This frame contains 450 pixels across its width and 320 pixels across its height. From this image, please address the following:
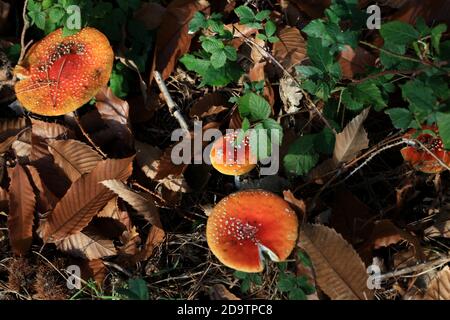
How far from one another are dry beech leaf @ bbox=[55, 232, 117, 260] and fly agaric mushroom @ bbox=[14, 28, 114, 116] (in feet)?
1.69

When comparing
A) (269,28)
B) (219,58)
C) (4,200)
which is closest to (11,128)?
(4,200)

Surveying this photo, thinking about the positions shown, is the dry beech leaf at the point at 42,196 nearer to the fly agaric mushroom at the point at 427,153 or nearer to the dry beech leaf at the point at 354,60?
the dry beech leaf at the point at 354,60

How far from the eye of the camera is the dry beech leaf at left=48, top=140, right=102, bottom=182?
7.88 ft

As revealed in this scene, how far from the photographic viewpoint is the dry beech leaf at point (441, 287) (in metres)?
2.14

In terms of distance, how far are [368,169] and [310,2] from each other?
778 millimetres

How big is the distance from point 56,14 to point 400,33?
138 centimetres

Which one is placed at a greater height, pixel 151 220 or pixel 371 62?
pixel 371 62

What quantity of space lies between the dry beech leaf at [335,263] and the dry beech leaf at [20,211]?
1111 mm

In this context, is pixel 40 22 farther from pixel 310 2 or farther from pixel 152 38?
pixel 310 2

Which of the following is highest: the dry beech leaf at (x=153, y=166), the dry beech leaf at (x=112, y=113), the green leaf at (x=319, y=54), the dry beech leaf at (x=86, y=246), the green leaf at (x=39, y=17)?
the green leaf at (x=319, y=54)

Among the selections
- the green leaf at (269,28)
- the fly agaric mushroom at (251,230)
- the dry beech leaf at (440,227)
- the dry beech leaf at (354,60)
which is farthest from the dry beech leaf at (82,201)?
the dry beech leaf at (440,227)

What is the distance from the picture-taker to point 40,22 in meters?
2.49
